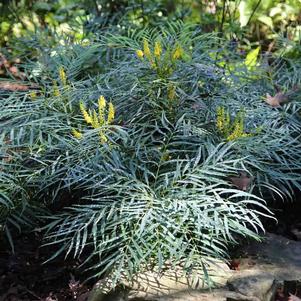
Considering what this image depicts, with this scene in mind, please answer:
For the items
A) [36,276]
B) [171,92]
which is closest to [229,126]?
[171,92]

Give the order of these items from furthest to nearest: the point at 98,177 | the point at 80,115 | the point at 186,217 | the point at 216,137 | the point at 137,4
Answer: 1. the point at 137,4
2. the point at 80,115
3. the point at 216,137
4. the point at 98,177
5. the point at 186,217

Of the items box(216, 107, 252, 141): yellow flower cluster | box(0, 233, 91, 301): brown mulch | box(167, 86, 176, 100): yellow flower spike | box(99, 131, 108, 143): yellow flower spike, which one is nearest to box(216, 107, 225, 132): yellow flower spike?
box(216, 107, 252, 141): yellow flower cluster

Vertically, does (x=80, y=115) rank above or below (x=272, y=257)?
above

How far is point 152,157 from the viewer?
2.63 m

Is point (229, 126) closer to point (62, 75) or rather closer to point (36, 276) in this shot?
point (62, 75)

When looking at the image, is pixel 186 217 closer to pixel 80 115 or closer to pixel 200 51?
pixel 80 115

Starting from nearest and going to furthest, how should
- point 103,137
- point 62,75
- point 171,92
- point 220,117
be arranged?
point 103,137
point 220,117
point 171,92
point 62,75

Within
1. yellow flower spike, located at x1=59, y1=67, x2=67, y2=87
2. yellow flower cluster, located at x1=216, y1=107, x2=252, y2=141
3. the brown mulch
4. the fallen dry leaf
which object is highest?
yellow flower spike, located at x1=59, y1=67, x2=67, y2=87

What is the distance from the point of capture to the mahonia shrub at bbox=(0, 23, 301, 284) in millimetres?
2307

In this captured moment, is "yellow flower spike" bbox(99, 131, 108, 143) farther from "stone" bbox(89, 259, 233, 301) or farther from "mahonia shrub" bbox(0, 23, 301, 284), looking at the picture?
"stone" bbox(89, 259, 233, 301)

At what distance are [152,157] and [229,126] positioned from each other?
16.8 inches

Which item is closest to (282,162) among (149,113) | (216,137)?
(216,137)

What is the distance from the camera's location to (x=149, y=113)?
9.14 ft

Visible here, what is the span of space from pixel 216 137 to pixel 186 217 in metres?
0.61
